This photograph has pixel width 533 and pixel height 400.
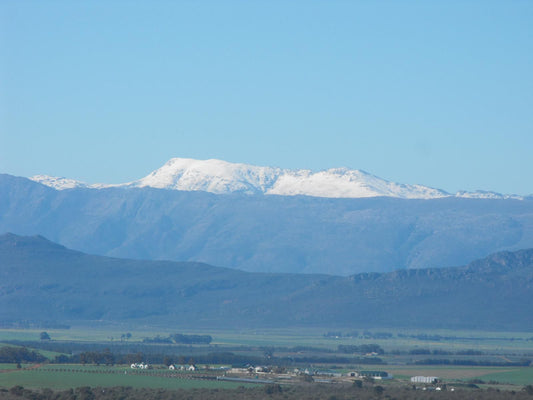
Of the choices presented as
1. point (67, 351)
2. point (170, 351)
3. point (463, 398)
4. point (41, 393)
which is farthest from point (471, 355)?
point (41, 393)

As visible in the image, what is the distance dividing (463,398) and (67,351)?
83.6 metres

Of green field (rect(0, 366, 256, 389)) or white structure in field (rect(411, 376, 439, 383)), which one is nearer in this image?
green field (rect(0, 366, 256, 389))

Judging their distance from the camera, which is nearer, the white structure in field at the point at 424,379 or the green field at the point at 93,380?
the green field at the point at 93,380

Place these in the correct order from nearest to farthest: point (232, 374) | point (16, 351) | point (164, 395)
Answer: point (164, 395) → point (232, 374) → point (16, 351)

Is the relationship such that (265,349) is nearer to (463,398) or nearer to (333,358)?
(333,358)

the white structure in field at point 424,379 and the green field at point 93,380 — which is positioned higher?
the white structure in field at point 424,379

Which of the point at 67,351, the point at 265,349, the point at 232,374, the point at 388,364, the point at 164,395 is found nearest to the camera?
the point at 164,395

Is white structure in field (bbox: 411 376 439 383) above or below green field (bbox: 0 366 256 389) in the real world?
above

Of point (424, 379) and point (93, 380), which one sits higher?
point (424, 379)

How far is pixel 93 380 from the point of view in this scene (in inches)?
5015

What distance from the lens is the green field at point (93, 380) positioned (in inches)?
4852

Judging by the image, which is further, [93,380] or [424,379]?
[424,379]

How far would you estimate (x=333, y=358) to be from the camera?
585 feet

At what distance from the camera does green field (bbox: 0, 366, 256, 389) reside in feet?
404
